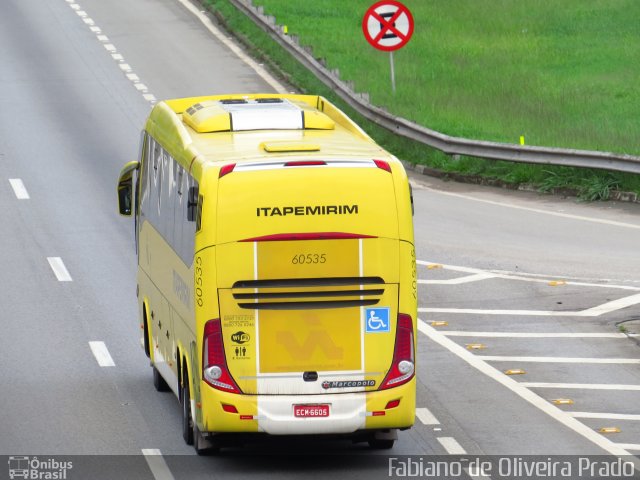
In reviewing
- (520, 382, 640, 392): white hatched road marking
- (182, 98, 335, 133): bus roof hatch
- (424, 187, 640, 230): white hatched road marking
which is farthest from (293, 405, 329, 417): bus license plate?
(424, 187, 640, 230): white hatched road marking

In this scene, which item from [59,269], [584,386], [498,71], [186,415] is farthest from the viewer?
[498,71]

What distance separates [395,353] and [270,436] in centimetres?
139

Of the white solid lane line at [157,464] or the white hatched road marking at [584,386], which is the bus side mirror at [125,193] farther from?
the white hatched road marking at [584,386]

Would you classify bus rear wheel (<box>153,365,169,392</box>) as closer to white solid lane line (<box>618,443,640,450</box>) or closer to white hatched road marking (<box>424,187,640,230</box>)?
white solid lane line (<box>618,443,640,450</box>)

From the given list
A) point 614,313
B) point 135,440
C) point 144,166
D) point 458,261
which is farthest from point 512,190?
point 135,440

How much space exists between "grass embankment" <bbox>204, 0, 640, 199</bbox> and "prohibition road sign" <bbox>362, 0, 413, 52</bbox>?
1.48m

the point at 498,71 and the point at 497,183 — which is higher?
the point at 498,71

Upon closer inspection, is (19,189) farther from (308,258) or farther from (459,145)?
(308,258)

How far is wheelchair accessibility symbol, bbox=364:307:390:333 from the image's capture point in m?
14.7

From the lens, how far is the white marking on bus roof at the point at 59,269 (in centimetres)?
2333

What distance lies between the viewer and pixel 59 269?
23859 millimetres

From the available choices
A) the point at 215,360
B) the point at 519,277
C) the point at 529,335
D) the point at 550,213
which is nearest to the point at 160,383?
the point at 215,360

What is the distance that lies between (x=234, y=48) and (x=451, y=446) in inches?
1017

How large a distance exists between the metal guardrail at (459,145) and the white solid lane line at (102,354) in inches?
397
